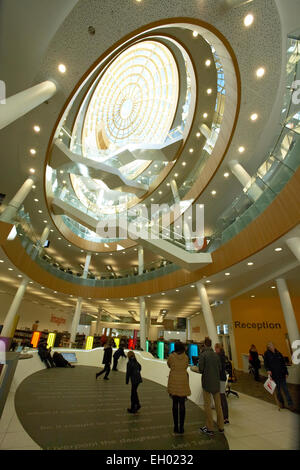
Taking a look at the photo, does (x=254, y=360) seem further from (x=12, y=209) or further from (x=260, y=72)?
(x=12, y=209)

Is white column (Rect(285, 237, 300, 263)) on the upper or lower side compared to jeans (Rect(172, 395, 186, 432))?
upper

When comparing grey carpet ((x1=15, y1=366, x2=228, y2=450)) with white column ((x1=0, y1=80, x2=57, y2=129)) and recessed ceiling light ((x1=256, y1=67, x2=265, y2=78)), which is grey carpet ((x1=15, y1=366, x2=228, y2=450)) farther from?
recessed ceiling light ((x1=256, y1=67, x2=265, y2=78))

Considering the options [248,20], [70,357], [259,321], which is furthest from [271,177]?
[70,357]

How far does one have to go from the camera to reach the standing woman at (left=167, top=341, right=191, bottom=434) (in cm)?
393

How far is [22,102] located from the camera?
6.15 m

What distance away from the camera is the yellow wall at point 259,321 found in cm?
1373

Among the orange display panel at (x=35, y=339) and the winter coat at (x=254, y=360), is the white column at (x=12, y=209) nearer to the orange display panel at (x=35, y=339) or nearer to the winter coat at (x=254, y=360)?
the orange display panel at (x=35, y=339)

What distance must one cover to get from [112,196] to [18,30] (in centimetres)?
1903

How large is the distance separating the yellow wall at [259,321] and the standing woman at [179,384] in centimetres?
1264

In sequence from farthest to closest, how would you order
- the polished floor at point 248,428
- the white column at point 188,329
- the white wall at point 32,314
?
the white column at point 188,329
the white wall at point 32,314
the polished floor at point 248,428

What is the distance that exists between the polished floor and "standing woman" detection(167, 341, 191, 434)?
1.26 feet

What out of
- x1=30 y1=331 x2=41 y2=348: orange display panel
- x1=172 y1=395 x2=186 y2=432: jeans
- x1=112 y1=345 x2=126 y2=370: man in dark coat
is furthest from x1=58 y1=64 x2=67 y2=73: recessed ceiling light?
A: x1=30 y1=331 x2=41 y2=348: orange display panel

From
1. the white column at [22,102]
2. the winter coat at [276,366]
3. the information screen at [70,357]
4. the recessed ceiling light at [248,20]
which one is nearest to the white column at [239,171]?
the recessed ceiling light at [248,20]

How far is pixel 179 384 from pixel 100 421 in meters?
1.84
